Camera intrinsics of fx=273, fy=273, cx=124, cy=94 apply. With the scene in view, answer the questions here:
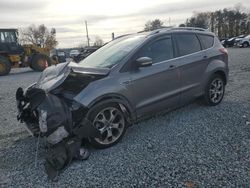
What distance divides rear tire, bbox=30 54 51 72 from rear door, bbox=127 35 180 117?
15.1m

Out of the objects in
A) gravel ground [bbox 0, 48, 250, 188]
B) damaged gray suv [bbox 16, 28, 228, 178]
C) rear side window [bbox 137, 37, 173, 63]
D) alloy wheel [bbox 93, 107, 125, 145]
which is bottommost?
gravel ground [bbox 0, 48, 250, 188]

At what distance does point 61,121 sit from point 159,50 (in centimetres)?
231

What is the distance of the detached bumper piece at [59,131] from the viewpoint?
3617 millimetres

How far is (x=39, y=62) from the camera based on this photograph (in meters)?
19.0

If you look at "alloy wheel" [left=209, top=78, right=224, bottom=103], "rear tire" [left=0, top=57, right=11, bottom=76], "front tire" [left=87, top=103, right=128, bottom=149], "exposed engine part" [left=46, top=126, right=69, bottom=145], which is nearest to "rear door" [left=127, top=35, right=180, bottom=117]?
"front tire" [left=87, top=103, right=128, bottom=149]

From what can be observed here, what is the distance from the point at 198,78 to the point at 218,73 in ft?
2.51

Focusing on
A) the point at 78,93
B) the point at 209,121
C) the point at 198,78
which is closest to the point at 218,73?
the point at 198,78

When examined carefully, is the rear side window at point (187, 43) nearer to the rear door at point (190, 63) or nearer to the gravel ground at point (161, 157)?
the rear door at point (190, 63)

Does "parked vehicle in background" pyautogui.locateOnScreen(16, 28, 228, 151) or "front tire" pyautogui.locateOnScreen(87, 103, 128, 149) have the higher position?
"parked vehicle in background" pyautogui.locateOnScreen(16, 28, 228, 151)

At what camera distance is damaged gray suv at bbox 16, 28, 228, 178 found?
3825mm

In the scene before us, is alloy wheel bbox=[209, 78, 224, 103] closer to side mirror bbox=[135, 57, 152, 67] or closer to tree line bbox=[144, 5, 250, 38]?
side mirror bbox=[135, 57, 152, 67]

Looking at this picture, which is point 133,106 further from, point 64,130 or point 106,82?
point 64,130

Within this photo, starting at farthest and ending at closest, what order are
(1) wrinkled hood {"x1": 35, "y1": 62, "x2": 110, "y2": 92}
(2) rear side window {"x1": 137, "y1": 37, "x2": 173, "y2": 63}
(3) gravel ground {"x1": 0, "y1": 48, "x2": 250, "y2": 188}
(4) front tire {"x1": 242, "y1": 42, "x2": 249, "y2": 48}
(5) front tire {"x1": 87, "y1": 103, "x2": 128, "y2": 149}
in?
(4) front tire {"x1": 242, "y1": 42, "x2": 249, "y2": 48}, (2) rear side window {"x1": 137, "y1": 37, "x2": 173, "y2": 63}, (1) wrinkled hood {"x1": 35, "y1": 62, "x2": 110, "y2": 92}, (5) front tire {"x1": 87, "y1": 103, "x2": 128, "y2": 149}, (3) gravel ground {"x1": 0, "y1": 48, "x2": 250, "y2": 188}

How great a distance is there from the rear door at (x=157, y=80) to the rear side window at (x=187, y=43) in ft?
0.77
